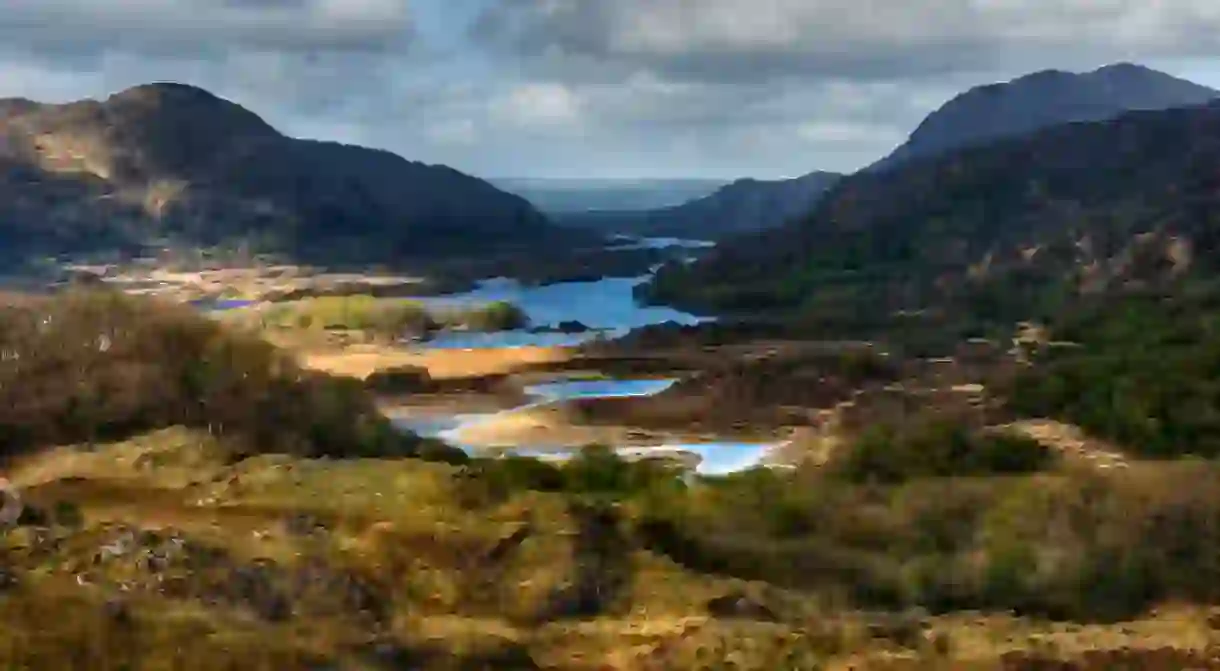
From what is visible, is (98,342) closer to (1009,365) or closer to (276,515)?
(276,515)

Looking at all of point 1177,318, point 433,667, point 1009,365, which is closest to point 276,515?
point 433,667

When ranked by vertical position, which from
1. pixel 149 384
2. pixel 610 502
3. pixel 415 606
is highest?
pixel 149 384

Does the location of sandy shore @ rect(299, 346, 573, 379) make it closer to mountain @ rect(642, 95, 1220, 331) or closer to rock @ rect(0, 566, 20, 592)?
mountain @ rect(642, 95, 1220, 331)

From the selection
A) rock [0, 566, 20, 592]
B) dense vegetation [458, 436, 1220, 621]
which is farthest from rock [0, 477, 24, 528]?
dense vegetation [458, 436, 1220, 621]

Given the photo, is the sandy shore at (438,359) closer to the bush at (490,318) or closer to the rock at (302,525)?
the bush at (490,318)

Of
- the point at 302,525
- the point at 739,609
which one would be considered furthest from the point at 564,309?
the point at 739,609

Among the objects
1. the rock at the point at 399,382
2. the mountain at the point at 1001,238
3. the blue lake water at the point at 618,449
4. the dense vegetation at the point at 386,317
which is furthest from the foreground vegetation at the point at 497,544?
the dense vegetation at the point at 386,317

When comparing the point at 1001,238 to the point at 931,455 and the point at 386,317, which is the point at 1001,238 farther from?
the point at 931,455
